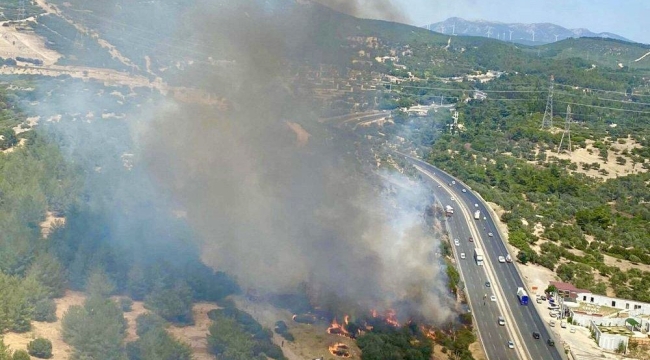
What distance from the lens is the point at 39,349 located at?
2830cm

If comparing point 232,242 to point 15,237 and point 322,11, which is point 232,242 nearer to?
point 15,237

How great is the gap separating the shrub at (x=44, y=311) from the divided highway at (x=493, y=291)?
986 inches

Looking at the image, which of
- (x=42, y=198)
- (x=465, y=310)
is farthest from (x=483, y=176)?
(x=42, y=198)

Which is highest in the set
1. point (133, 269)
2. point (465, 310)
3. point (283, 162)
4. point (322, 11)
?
point (322, 11)

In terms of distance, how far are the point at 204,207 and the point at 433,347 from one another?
18.0m

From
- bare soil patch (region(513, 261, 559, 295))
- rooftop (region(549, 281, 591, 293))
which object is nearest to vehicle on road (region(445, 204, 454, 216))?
bare soil patch (region(513, 261, 559, 295))

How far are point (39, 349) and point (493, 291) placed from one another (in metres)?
34.0

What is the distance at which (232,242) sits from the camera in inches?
1674

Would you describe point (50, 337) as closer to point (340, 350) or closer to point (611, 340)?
point (340, 350)

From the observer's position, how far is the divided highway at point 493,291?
42.5 metres

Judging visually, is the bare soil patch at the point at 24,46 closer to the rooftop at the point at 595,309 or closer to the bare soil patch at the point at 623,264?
the bare soil patch at the point at 623,264

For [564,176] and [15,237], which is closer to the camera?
[15,237]

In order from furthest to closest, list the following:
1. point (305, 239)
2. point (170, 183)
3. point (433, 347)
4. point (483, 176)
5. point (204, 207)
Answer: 1. point (483, 176)
2. point (170, 183)
3. point (204, 207)
4. point (305, 239)
5. point (433, 347)

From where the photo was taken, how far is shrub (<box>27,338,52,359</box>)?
28312 mm
